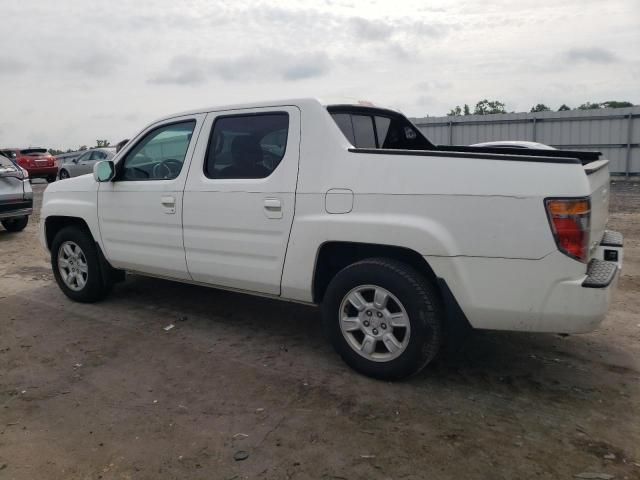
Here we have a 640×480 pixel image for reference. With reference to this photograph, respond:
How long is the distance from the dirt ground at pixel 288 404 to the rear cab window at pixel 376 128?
5.39ft

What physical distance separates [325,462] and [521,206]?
170cm

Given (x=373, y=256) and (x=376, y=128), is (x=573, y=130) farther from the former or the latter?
(x=373, y=256)

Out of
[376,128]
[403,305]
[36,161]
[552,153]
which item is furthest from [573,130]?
[36,161]

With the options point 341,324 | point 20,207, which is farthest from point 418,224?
point 20,207

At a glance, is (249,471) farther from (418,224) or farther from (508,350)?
(508,350)

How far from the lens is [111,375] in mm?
3859

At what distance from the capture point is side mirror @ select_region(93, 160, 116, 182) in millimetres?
4898

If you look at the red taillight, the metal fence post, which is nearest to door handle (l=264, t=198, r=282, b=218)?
the red taillight

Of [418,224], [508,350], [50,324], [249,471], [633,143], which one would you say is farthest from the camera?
[633,143]

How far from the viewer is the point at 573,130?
704 inches

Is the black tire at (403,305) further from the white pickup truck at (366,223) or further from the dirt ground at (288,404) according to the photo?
the dirt ground at (288,404)

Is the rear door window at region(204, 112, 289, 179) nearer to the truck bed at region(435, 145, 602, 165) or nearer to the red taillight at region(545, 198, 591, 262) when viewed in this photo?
the truck bed at region(435, 145, 602, 165)

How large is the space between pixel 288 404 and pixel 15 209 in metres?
8.38

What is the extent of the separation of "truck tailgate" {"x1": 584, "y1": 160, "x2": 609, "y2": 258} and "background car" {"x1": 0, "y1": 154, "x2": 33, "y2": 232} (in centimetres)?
935
